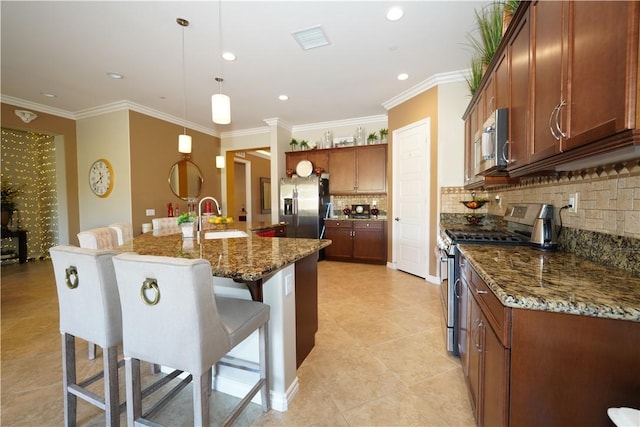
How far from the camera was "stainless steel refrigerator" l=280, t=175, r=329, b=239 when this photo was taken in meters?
5.27

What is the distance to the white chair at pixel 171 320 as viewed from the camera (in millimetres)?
1078

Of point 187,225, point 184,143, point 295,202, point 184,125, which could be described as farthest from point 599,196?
point 184,125

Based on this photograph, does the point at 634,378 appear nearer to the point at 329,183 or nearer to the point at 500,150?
the point at 500,150

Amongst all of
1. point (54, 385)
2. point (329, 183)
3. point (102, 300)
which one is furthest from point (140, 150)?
point (102, 300)

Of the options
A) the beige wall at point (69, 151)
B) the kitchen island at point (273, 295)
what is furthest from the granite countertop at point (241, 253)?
Answer: the beige wall at point (69, 151)

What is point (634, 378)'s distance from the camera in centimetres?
83

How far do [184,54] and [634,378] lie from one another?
13.4 feet

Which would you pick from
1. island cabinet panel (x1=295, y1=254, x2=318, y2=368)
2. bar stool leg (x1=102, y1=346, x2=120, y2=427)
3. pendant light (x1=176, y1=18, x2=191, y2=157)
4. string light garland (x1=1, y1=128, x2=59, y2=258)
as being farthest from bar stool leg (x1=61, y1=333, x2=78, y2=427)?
string light garland (x1=1, y1=128, x2=59, y2=258)

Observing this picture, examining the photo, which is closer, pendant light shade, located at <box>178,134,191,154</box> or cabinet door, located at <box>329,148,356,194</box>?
pendant light shade, located at <box>178,134,191,154</box>

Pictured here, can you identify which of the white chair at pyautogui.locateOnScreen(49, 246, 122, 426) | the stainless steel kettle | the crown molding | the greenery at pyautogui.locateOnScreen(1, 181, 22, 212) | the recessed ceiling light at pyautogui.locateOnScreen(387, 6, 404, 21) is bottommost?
the white chair at pyautogui.locateOnScreen(49, 246, 122, 426)

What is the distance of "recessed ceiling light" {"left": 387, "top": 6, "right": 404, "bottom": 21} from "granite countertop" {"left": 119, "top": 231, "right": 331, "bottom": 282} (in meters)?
2.13

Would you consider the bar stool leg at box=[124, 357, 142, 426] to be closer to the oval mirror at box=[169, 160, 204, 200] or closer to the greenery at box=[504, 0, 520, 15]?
the greenery at box=[504, 0, 520, 15]

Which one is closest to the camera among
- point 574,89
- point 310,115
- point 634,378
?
point 634,378

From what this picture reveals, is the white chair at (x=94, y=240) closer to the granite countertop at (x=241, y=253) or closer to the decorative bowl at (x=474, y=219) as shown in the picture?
the granite countertop at (x=241, y=253)
